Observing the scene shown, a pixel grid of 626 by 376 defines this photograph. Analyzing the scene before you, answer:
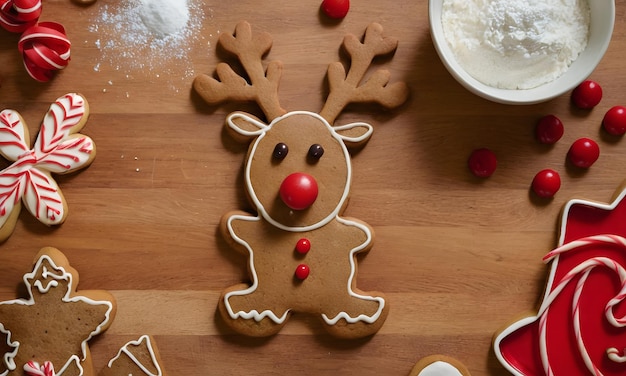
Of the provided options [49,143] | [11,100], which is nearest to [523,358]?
[49,143]

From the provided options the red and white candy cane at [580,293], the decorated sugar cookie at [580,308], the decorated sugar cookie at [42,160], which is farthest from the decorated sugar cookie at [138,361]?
the red and white candy cane at [580,293]

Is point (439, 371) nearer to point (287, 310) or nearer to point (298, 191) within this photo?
point (287, 310)

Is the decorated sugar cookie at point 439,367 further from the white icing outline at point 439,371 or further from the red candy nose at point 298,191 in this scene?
the red candy nose at point 298,191

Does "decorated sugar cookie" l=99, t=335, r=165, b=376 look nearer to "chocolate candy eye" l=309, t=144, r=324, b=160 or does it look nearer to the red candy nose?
the red candy nose

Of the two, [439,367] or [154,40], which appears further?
[154,40]

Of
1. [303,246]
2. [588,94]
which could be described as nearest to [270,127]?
[303,246]

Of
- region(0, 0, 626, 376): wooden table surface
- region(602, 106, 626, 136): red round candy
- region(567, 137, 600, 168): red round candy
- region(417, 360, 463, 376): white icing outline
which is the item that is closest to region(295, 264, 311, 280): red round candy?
region(0, 0, 626, 376): wooden table surface

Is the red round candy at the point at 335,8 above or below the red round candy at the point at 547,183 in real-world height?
above
